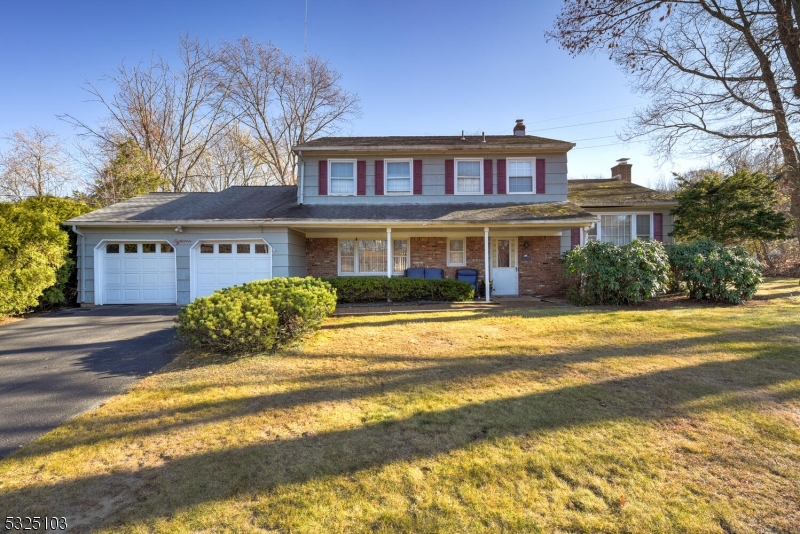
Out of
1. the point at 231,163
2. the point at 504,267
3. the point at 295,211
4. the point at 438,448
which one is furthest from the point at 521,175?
the point at 231,163

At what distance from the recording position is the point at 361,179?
507 inches

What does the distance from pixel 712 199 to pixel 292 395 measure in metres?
16.7

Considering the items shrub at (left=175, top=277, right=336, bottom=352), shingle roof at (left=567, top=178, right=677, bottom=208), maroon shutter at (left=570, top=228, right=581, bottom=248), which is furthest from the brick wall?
shingle roof at (left=567, top=178, right=677, bottom=208)

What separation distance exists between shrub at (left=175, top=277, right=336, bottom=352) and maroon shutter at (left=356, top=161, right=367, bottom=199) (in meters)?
7.14

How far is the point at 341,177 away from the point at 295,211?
222cm

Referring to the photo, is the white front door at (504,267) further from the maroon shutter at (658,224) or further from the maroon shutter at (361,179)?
the maroon shutter at (658,224)

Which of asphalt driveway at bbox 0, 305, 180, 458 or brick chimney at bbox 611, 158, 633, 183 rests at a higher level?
brick chimney at bbox 611, 158, 633, 183

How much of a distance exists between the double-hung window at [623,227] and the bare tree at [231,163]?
2165 centimetres

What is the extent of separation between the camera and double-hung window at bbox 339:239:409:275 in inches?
515

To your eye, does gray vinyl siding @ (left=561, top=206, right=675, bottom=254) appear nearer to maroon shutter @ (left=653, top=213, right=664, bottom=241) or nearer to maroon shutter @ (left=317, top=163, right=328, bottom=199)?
maroon shutter @ (left=653, top=213, right=664, bottom=241)

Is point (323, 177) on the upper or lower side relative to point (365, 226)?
upper

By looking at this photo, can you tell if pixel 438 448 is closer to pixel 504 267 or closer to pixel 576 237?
pixel 504 267

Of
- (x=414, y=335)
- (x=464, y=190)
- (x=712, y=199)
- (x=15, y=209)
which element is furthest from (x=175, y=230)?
(x=712, y=199)

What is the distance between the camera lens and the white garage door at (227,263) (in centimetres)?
1133
